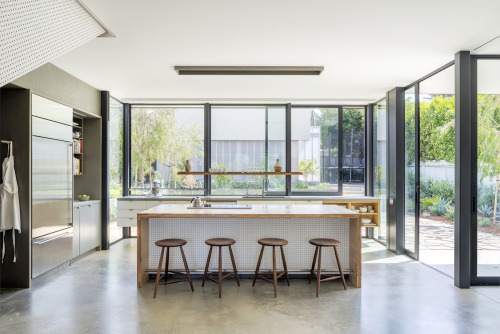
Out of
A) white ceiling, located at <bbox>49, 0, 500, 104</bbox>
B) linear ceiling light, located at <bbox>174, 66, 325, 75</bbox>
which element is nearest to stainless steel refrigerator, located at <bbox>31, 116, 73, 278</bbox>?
white ceiling, located at <bbox>49, 0, 500, 104</bbox>

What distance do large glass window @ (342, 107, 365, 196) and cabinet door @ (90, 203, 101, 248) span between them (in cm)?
481

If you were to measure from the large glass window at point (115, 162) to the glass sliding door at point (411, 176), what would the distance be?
16.9 feet

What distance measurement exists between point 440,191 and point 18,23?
5.18 metres

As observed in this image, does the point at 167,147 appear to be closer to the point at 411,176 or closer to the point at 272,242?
the point at 272,242

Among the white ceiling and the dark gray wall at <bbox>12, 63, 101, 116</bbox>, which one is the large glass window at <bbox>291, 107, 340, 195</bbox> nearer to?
the white ceiling

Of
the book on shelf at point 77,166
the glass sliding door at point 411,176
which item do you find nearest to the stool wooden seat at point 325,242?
the glass sliding door at point 411,176

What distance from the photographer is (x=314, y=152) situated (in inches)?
296

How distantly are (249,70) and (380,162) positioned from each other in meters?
3.43

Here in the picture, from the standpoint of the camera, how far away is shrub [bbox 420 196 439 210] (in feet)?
16.9

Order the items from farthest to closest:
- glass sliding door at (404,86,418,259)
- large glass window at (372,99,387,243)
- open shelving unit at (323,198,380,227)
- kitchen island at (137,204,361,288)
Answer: open shelving unit at (323,198,380,227), large glass window at (372,99,387,243), glass sliding door at (404,86,418,259), kitchen island at (137,204,361,288)

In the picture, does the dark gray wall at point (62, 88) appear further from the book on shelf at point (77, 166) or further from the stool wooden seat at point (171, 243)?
the stool wooden seat at point (171, 243)

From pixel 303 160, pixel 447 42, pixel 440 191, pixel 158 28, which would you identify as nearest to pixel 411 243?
pixel 440 191

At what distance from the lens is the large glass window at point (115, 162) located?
22.0 feet

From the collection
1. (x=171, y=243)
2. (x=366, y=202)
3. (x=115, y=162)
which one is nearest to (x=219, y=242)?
(x=171, y=243)
